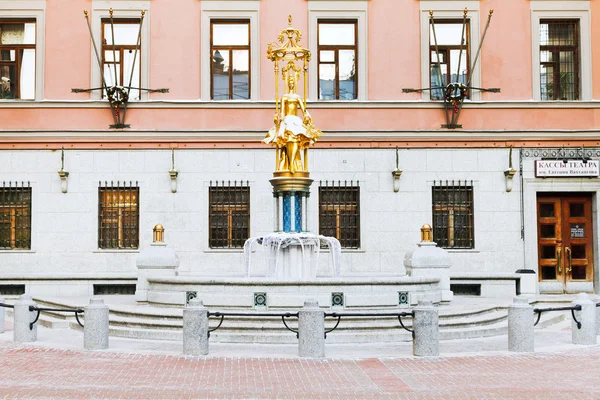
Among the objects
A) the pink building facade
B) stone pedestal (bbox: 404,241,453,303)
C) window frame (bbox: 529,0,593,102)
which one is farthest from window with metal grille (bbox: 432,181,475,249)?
stone pedestal (bbox: 404,241,453,303)

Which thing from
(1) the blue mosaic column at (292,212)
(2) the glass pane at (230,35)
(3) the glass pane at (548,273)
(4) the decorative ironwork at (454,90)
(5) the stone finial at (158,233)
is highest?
(2) the glass pane at (230,35)

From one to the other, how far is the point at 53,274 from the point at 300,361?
12.1 meters

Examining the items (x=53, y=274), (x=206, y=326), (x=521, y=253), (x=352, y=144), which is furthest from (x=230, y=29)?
(x=206, y=326)

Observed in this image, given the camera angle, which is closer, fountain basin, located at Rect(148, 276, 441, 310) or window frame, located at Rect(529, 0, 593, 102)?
fountain basin, located at Rect(148, 276, 441, 310)

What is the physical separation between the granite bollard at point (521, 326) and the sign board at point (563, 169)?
10.9m

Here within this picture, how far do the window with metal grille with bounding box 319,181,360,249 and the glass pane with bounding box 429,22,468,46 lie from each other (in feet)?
16.0

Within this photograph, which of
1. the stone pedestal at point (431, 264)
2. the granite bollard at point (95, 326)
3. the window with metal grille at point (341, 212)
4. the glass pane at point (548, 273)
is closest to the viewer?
the granite bollard at point (95, 326)

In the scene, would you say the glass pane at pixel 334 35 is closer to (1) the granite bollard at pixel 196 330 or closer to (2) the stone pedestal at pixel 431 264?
(2) the stone pedestal at pixel 431 264

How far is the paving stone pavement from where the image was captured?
10523 mm

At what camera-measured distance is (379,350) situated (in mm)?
13992

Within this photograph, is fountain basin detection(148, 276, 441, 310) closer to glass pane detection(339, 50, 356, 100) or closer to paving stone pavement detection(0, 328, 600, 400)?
paving stone pavement detection(0, 328, 600, 400)

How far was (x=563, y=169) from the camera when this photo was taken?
23969 mm

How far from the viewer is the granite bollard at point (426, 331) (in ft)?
43.2

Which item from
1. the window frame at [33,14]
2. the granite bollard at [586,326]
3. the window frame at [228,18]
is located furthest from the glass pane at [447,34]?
the granite bollard at [586,326]
